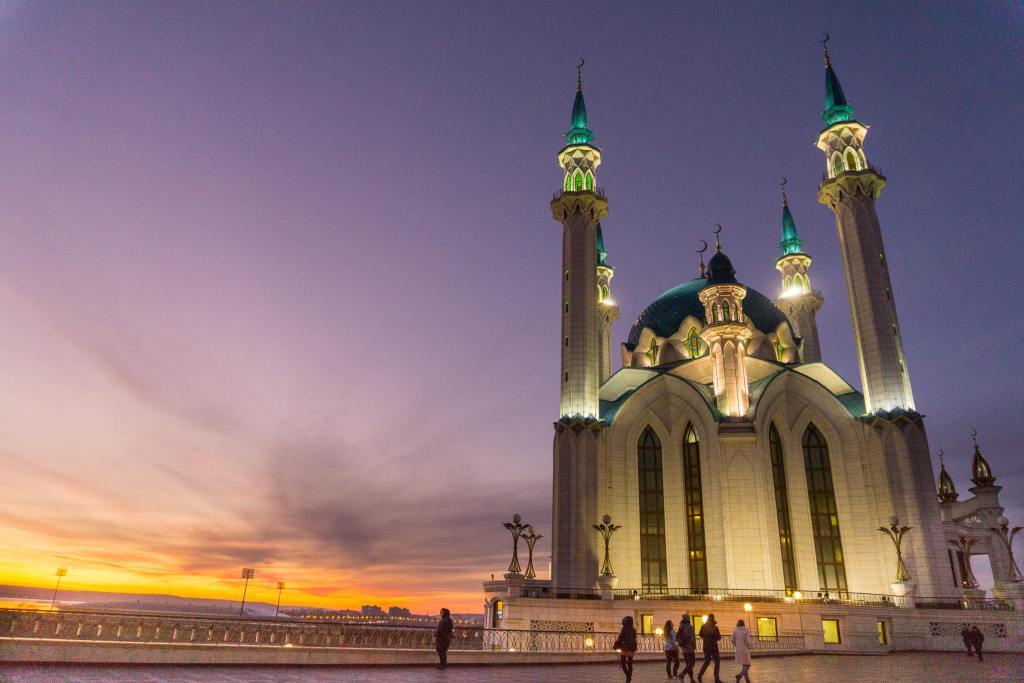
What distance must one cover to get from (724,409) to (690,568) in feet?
33.5

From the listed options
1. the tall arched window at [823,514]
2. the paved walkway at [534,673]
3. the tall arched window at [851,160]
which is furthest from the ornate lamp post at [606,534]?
the tall arched window at [851,160]

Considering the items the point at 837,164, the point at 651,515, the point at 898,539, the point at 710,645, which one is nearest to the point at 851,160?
the point at 837,164

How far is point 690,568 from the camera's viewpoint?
4053cm

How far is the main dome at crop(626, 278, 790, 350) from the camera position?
54.3 meters

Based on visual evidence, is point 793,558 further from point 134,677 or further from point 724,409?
point 134,677

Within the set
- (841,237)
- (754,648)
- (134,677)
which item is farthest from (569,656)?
(841,237)

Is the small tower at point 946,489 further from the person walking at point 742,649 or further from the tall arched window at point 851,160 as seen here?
the person walking at point 742,649

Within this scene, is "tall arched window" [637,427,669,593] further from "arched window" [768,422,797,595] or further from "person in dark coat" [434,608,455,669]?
"person in dark coat" [434,608,455,669]

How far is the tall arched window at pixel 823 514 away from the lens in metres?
39.9

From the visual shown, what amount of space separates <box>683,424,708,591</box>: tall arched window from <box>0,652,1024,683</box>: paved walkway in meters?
16.9

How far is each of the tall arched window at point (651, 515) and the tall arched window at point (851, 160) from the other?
24.6 metres

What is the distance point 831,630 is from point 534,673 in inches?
858

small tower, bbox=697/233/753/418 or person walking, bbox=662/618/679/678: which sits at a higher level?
small tower, bbox=697/233/753/418

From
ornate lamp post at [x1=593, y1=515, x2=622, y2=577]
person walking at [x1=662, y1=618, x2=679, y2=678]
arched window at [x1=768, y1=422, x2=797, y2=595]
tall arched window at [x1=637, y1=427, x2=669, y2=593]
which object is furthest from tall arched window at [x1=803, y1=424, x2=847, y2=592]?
person walking at [x1=662, y1=618, x2=679, y2=678]
